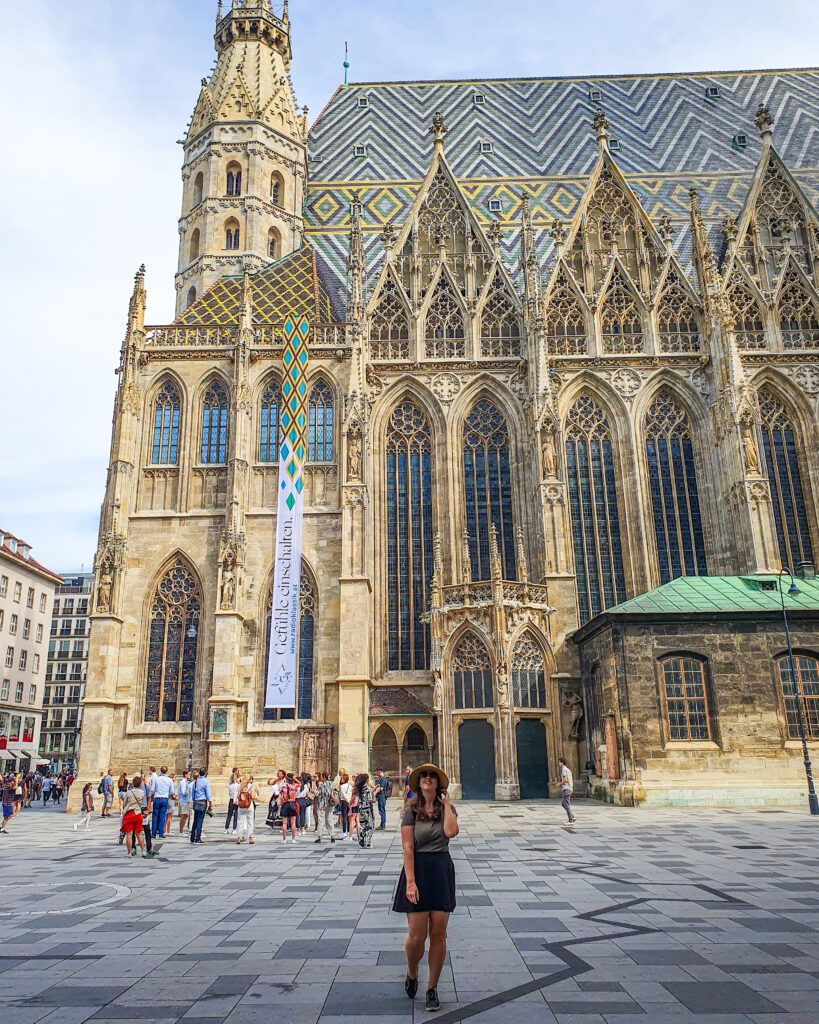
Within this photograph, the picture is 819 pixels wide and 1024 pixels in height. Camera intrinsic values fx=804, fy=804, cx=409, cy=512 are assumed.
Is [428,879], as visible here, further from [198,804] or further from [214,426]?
[214,426]

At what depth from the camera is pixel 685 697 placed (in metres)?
22.6

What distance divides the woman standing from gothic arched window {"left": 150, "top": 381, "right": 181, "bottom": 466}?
90.1 feet

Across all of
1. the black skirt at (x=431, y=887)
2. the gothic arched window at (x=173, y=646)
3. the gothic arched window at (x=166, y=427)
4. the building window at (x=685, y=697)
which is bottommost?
the black skirt at (x=431, y=887)

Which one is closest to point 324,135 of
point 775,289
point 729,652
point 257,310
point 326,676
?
point 257,310

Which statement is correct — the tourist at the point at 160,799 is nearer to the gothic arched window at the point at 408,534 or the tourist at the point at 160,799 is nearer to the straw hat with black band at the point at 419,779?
the straw hat with black band at the point at 419,779

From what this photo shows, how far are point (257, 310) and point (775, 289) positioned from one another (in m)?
21.6

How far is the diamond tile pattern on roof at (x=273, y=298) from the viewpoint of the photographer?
111 feet

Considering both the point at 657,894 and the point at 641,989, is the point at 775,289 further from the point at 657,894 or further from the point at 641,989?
the point at 641,989

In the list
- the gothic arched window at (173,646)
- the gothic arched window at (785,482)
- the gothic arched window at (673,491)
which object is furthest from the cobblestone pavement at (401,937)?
the gothic arched window at (785,482)

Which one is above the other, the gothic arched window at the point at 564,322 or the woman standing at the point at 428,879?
the gothic arched window at the point at 564,322

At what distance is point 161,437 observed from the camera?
104 ft

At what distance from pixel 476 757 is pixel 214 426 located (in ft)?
52.7

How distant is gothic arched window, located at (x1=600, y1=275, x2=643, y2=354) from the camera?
3259 cm

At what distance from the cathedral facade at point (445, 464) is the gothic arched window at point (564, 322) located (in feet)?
0.40
